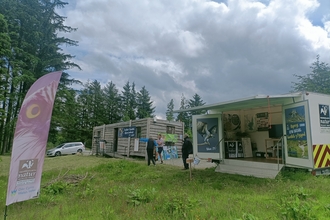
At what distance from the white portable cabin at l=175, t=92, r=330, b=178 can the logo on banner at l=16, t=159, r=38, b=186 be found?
502 centimetres

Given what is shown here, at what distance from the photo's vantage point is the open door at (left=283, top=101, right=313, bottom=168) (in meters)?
5.91

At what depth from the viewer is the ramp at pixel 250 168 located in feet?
21.6

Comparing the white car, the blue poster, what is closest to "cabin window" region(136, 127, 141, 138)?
the blue poster

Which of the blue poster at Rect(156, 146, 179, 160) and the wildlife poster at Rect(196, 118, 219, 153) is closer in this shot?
the wildlife poster at Rect(196, 118, 219, 153)

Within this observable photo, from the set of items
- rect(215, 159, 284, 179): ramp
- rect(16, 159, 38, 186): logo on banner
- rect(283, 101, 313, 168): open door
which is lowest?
rect(215, 159, 284, 179): ramp

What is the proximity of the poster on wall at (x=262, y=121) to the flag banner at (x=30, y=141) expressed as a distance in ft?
27.5

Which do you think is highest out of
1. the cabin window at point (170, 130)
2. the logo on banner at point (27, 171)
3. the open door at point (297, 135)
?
the cabin window at point (170, 130)

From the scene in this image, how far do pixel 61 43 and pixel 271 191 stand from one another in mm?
23656

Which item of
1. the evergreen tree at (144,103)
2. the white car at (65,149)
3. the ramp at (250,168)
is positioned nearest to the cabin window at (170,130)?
the ramp at (250,168)

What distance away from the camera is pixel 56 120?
70.8ft

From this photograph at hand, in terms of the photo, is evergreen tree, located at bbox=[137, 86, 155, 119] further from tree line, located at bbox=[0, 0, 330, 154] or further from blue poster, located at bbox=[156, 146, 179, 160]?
blue poster, located at bbox=[156, 146, 179, 160]

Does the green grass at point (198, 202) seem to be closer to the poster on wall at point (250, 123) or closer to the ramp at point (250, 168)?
the ramp at point (250, 168)

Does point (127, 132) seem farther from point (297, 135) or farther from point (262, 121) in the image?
point (297, 135)

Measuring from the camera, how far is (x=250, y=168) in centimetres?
736
